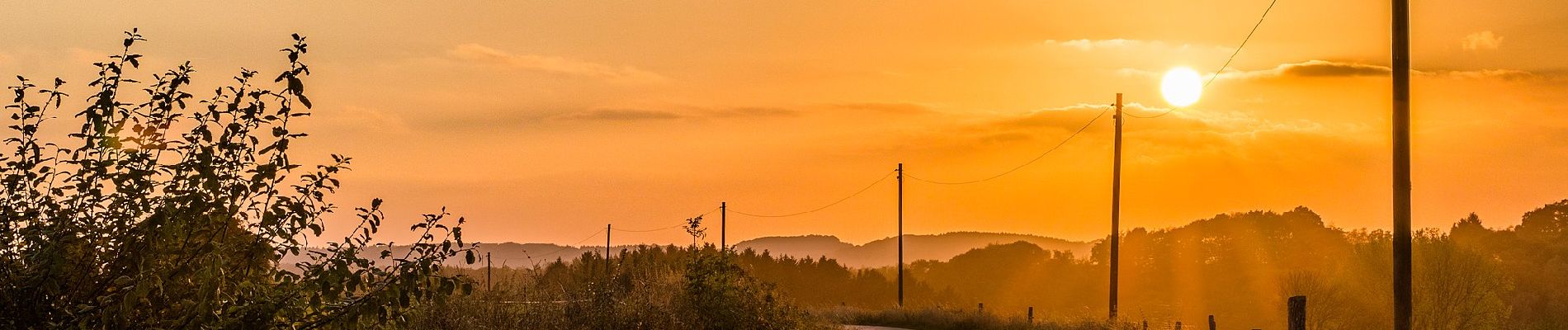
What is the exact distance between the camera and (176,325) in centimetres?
747

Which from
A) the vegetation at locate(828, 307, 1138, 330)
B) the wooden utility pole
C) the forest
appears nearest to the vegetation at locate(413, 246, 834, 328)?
the forest

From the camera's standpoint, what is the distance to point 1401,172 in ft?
64.4

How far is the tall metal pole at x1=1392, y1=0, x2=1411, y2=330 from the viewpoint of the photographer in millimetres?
19594

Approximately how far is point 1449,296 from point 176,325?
5855 cm

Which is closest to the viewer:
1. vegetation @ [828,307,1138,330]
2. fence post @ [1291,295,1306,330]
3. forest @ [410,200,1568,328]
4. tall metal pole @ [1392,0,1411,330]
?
tall metal pole @ [1392,0,1411,330]

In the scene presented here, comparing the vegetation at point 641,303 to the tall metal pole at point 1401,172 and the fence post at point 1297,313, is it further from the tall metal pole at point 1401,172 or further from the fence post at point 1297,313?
the tall metal pole at point 1401,172

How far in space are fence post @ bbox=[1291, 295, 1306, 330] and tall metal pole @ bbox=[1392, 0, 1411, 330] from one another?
4.22ft

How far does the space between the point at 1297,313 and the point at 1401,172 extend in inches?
101

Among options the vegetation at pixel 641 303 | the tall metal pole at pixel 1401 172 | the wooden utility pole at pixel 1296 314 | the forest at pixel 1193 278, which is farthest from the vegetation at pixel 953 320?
the tall metal pole at pixel 1401 172

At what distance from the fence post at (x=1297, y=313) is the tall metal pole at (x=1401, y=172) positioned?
1.29 m

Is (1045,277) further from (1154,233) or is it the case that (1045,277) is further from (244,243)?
(244,243)

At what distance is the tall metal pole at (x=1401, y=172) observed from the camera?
19594mm

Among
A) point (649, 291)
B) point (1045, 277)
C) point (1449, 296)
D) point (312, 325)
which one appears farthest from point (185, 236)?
point (1045, 277)

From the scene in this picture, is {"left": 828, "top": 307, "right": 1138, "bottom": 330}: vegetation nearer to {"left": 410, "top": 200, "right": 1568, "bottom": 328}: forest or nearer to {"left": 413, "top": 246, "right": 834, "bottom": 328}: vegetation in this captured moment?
{"left": 410, "top": 200, "right": 1568, "bottom": 328}: forest
